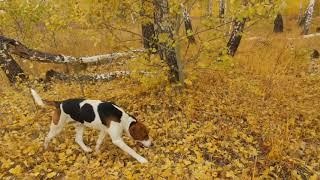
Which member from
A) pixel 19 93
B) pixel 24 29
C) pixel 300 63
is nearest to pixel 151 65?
pixel 19 93

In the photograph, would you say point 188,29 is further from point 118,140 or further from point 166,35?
point 118,140

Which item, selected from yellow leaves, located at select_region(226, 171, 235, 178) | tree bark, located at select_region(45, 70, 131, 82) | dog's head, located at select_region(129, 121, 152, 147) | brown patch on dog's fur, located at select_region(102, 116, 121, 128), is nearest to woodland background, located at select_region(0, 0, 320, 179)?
yellow leaves, located at select_region(226, 171, 235, 178)

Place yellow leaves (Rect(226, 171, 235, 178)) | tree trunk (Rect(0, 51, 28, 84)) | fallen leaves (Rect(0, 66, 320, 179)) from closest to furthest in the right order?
1. yellow leaves (Rect(226, 171, 235, 178))
2. fallen leaves (Rect(0, 66, 320, 179))
3. tree trunk (Rect(0, 51, 28, 84))

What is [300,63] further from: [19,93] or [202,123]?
[19,93]

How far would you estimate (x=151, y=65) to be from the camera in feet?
20.7

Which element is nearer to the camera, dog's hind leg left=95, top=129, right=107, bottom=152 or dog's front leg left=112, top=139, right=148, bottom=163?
dog's front leg left=112, top=139, right=148, bottom=163

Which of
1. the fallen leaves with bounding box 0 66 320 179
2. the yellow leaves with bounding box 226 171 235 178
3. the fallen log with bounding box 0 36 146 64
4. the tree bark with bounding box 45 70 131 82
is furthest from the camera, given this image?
the tree bark with bounding box 45 70 131 82

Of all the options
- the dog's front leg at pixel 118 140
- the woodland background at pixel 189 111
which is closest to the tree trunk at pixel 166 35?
the woodland background at pixel 189 111

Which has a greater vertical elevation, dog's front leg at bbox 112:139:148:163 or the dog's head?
the dog's head

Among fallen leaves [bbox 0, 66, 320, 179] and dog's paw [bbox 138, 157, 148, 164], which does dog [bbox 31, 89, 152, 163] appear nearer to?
dog's paw [bbox 138, 157, 148, 164]

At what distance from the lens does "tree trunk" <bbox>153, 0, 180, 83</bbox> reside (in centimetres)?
590

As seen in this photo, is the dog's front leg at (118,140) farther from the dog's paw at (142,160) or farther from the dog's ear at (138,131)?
the dog's ear at (138,131)

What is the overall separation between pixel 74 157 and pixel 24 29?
9105mm

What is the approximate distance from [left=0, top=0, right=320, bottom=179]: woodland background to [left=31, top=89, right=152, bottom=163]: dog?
283 mm
